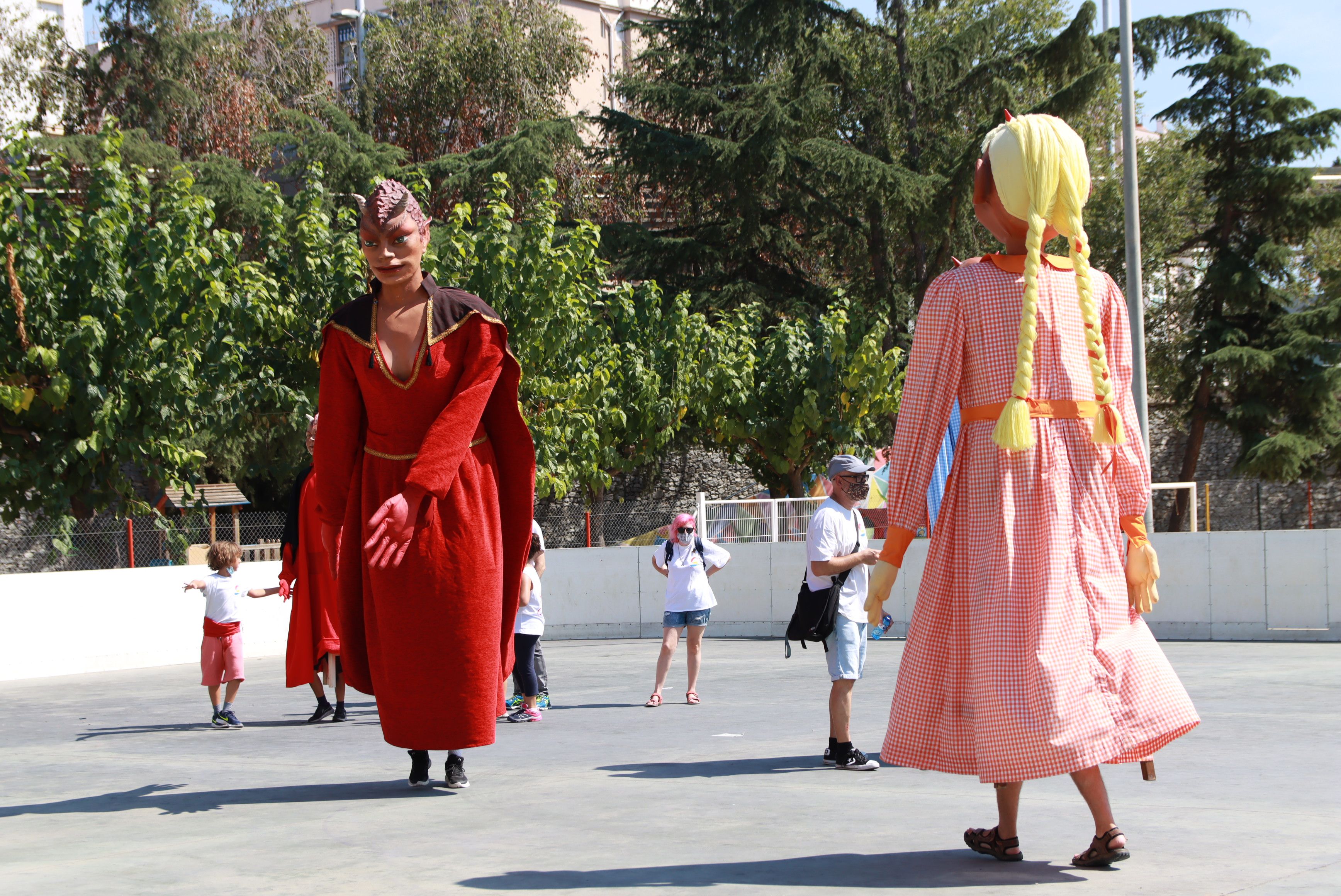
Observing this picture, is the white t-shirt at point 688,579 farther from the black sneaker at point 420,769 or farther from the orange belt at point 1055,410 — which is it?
the orange belt at point 1055,410

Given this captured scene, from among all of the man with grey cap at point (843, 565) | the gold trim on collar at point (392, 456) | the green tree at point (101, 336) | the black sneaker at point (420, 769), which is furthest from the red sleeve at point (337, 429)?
the green tree at point (101, 336)

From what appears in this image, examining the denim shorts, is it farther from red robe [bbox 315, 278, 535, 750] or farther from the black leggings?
red robe [bbox 315, 278, 535, 750]

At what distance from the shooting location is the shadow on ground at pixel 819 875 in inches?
171

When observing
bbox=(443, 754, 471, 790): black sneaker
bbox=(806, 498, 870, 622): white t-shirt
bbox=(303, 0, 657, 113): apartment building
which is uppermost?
bbox=(303, 0, 657, 113): apartment building

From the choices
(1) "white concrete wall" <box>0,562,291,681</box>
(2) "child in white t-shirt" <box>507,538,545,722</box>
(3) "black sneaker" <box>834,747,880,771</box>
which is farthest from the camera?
(1) "white concrete wall" <box>0,562,291,681</box>

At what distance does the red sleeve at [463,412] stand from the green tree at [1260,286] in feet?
76.7

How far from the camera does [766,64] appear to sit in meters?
31.5

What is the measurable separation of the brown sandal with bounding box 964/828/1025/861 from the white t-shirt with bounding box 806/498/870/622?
2.83 metres

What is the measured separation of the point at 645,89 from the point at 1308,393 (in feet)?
49.2

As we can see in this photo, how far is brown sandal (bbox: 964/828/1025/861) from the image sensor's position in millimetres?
4594

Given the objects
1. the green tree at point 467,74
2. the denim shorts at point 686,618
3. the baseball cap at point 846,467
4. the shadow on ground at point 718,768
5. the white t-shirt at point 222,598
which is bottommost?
the shadow on ground at point 718,768

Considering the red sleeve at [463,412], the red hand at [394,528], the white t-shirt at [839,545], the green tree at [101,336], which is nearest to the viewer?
the red hand at [394,528]

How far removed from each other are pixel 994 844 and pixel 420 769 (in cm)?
290

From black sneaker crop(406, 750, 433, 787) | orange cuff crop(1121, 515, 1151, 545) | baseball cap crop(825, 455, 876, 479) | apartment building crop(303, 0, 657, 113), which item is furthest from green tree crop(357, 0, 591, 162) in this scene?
orange cuff crop(1121, 515, 1151, 545)
